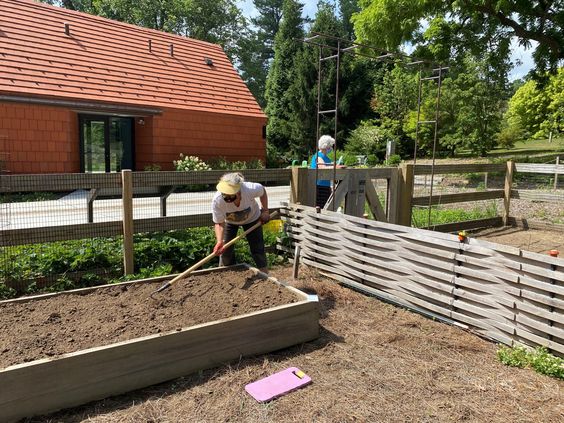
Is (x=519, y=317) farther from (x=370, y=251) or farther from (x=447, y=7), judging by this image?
(x=447, y=7)

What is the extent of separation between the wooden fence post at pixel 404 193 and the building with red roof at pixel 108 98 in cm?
992

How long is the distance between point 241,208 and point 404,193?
11.9 ft

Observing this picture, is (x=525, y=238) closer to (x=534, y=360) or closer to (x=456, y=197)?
(x=456, y=197)

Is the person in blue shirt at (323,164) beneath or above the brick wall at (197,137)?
beneath

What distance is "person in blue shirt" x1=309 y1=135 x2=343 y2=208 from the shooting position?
6891mm

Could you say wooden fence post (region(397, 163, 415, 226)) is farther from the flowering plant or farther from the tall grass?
the flowering plant

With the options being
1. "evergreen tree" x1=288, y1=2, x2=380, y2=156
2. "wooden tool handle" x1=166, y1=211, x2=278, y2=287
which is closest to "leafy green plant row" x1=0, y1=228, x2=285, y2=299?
"wooden tool handle" x1=166, y1=211, x2=278, y2=287

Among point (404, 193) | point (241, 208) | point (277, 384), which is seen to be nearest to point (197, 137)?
point (404, 193)

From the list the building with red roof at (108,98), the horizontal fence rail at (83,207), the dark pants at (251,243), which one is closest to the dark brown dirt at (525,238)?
the horizontal fence rail at (83,207)

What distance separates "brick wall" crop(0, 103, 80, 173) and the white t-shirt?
980cm

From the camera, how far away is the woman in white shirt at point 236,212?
447 centimetres

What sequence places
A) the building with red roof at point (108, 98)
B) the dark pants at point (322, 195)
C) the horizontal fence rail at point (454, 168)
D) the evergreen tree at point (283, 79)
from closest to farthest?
1. the dark pants at point (322, 195)
2. the horizontal fence rail at point (454, 168)
3. the building with red roof at point (108, 98)
4. the evergreen tree at point (283, 79)

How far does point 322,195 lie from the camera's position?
7074 millimetres

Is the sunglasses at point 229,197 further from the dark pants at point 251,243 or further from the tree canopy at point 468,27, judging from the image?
the tree canopy at point 468,27
